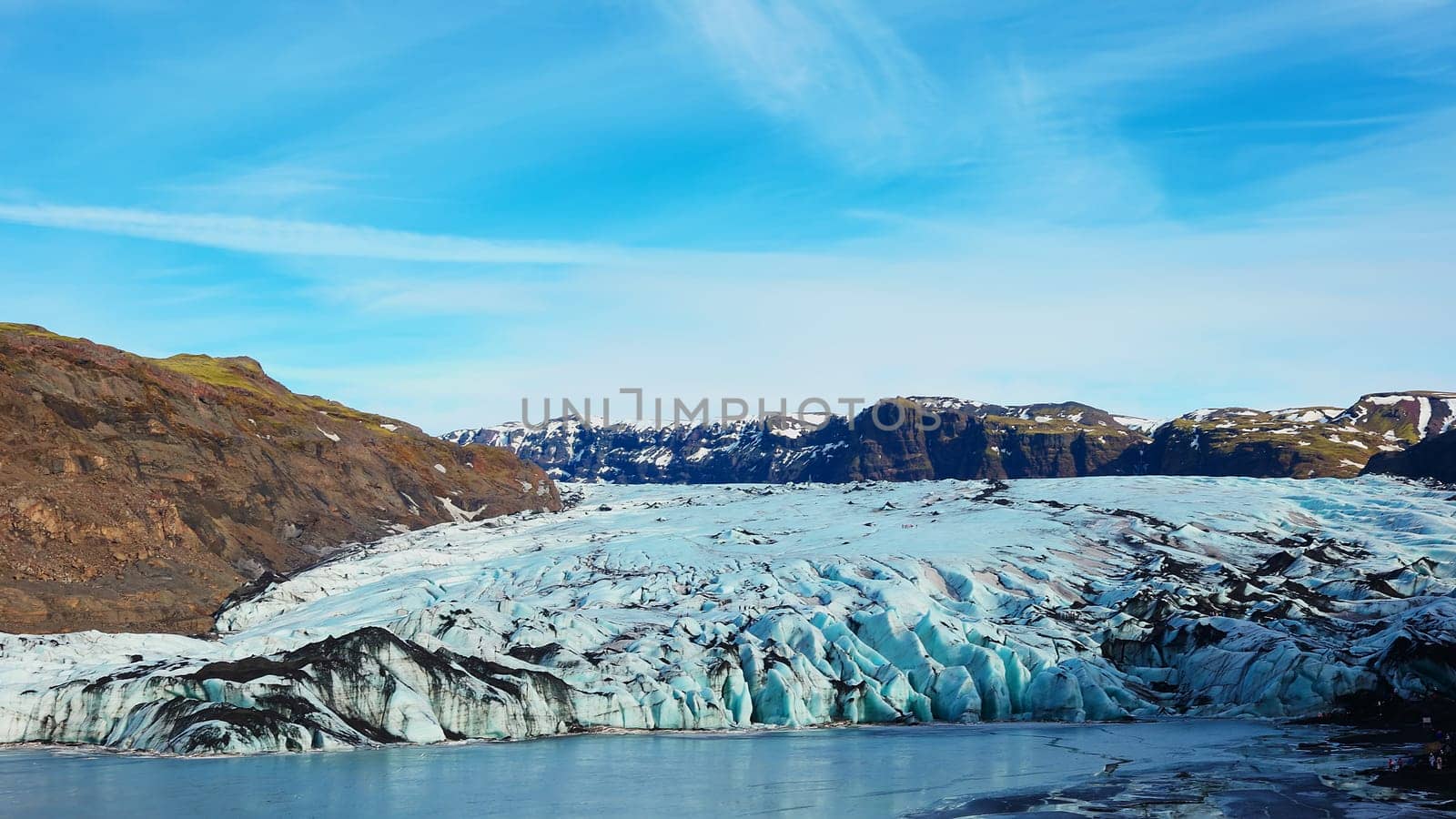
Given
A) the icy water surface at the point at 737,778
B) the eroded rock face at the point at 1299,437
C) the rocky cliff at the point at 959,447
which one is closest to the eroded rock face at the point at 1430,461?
the eroded rock face at the point at 1299,437

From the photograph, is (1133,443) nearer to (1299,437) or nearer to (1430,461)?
(1299,437)

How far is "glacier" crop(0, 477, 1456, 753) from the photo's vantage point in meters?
37.9

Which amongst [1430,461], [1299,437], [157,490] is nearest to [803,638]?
[157,490]

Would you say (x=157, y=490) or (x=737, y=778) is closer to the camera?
→ (x=737, y=778)

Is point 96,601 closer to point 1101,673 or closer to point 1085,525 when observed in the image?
point 1101,673

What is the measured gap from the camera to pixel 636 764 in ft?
114

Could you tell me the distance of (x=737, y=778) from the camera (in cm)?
3225

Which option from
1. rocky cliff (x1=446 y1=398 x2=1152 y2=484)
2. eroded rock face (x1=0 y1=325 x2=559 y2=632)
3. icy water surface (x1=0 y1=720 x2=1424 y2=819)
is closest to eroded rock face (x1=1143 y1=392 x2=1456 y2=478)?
rocky cliff (x1=446 y1=398 x2=1152 y2=484)

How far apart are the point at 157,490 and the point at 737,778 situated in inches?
1878

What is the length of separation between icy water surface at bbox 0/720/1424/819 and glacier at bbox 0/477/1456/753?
77.8 inches

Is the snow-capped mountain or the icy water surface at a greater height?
the snow-capped mountain

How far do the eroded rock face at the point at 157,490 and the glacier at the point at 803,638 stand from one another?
18.8 ft

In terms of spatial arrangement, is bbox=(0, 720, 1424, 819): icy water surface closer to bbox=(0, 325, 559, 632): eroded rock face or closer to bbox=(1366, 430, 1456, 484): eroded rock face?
bbox=(0, 325, 559, 632): eroded rock face

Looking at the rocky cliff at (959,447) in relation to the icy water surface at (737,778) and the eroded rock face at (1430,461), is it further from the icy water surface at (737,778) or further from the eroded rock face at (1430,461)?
the icy water surface at (737,778)
